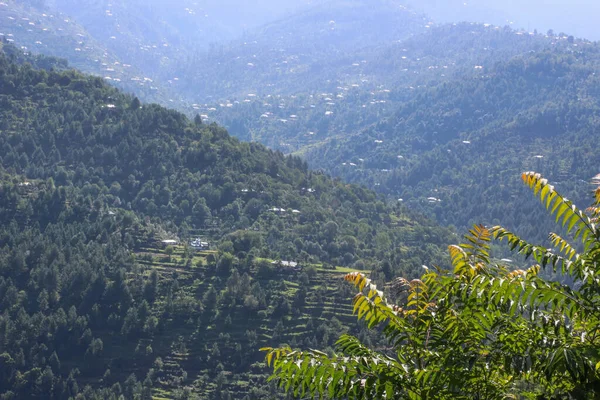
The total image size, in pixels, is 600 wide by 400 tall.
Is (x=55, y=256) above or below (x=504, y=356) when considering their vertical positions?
below

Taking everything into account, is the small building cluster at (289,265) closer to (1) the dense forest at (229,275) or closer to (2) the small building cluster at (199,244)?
(1) the dense forest at (229,275)

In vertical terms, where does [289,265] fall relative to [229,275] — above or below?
below

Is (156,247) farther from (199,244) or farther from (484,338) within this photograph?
(484,338)

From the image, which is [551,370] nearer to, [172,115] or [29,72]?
[172,115]

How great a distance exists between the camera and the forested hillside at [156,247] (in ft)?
306

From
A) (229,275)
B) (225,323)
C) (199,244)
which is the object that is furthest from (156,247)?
(225,323)

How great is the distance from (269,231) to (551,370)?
127617 millimetres

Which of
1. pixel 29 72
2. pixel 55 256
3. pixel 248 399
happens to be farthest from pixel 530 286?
pixel 29 72

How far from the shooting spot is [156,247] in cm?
12162

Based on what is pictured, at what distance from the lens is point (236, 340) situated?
95812 millimetres

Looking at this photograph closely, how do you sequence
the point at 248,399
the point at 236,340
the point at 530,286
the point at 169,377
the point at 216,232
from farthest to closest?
the point at 216,232, the point at 236,340, the point at 169,377, the point at 248,399, the point at 530,286

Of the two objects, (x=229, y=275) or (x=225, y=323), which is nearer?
(x=225, y=323)

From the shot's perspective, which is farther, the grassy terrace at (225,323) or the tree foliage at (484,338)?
the grassy terrace at (225,323)

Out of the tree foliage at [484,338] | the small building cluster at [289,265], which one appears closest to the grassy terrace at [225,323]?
the small building cluster at [289,265]
